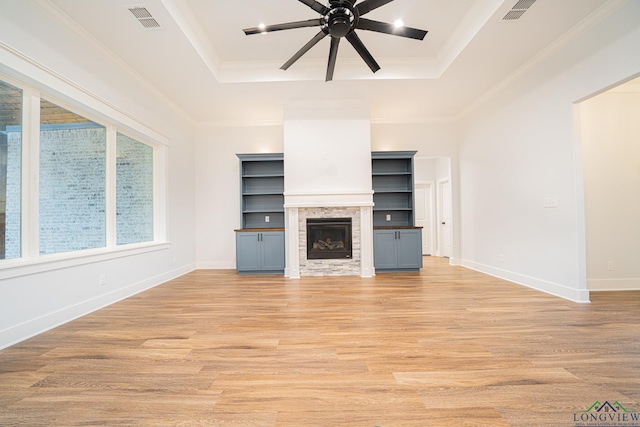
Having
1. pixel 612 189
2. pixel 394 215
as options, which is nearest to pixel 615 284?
pixel 612 189

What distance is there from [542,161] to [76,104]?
561 centimetres

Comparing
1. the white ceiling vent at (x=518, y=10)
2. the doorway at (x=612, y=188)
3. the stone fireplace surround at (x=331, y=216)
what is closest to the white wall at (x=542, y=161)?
the doorway at (x=612, y=188)

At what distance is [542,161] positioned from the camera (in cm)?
374

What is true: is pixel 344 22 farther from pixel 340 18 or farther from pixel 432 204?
pixel 432 204

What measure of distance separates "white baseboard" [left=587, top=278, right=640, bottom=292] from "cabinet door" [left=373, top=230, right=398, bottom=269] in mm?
2682

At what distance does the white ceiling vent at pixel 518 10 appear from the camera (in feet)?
9.14

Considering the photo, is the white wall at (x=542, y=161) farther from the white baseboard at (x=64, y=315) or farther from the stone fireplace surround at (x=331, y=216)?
the white baseboard at (x=64, y=315)

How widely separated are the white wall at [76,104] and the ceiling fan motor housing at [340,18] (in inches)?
103

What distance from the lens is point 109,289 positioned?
340cm

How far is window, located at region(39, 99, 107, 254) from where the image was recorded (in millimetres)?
2811

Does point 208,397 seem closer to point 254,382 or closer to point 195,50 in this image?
point 254,382

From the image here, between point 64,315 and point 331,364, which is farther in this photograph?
point 64,315

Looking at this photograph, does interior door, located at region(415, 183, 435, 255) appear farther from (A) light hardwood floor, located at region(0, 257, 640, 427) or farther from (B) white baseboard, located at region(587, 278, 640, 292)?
(A) light hardwood floor, located at region(0, 257, 640, 427)

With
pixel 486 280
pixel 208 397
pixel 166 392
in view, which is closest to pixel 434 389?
pixel 208 397
